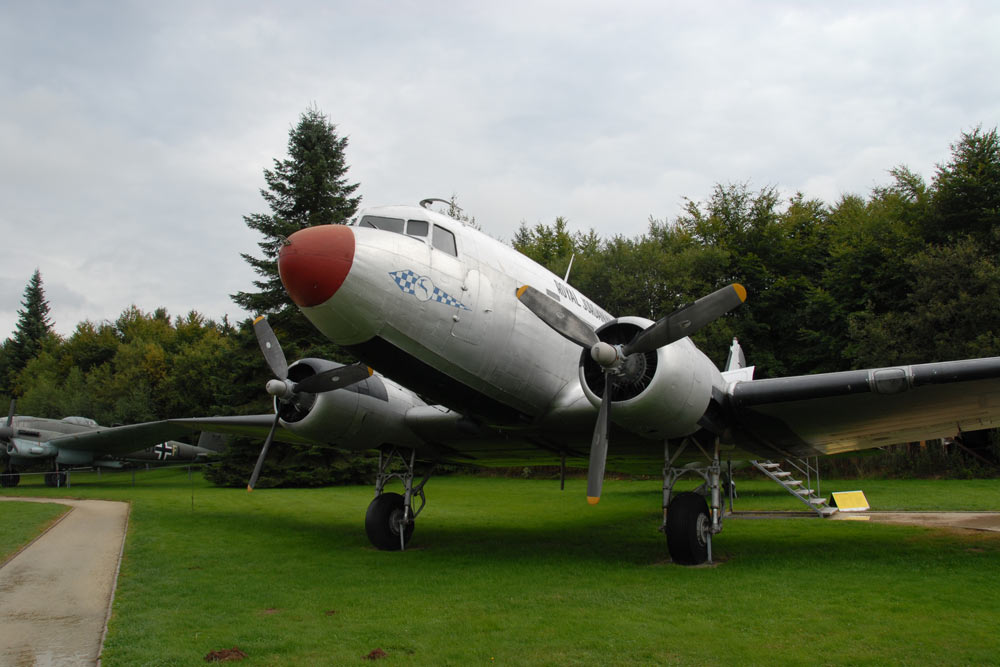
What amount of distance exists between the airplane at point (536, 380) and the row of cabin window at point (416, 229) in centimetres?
2

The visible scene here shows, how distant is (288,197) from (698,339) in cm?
1964

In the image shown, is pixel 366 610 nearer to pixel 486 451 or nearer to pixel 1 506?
pixel 486 451

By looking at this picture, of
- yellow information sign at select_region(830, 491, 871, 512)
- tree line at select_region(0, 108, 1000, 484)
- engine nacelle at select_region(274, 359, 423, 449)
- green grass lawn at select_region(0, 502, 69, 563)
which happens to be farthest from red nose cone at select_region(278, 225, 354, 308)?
tree line at select_region(0, 108, 1000, 484)

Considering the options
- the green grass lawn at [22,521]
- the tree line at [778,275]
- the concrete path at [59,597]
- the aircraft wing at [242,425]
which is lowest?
the green grass lawn at [22,521]

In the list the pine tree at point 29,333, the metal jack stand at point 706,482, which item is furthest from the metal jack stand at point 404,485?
the pine tree at point 29,333

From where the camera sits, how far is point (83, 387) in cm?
5253

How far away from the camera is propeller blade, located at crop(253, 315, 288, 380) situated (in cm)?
1059

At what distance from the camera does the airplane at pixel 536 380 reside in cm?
743

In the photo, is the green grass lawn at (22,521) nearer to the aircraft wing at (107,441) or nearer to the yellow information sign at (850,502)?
the aircraft wing at (107,441)

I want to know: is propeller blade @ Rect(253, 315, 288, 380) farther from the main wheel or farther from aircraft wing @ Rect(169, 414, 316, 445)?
the main wheel

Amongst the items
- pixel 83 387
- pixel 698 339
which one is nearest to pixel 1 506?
pixel 698 339

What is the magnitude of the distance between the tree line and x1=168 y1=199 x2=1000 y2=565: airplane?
1512 cm

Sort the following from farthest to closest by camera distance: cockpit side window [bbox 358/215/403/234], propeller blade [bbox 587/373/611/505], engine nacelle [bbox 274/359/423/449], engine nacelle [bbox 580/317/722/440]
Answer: engine nacelle [bbox 274/359/423/449], cockpit side window [bbox 358/215/403/234], engine nacelle [bbox 580/317/722/440], propeller blade [bbox 587/373/611/505]

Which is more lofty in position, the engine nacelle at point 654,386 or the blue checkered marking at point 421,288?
the blue checkered marking at point 421,288
